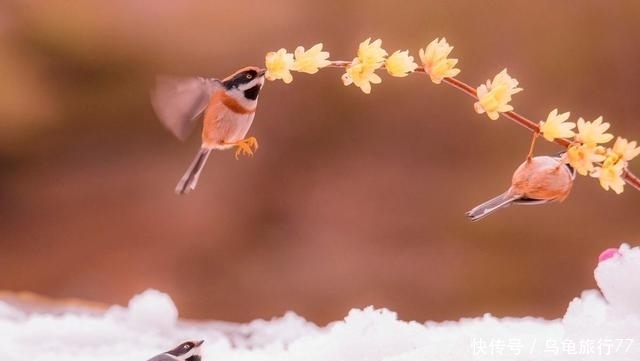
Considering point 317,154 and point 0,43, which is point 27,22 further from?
point 317,154

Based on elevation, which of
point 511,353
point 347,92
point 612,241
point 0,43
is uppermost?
point 0,43

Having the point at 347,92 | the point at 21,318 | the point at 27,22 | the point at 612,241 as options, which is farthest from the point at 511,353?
the point at 27,22

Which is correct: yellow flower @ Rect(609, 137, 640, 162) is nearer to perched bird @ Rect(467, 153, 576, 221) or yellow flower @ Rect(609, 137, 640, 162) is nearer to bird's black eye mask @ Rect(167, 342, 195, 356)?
perched bird @ Rect(467, 153, 576, 221)

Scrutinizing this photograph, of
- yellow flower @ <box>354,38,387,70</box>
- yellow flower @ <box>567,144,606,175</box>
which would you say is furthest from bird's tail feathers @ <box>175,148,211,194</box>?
yellow flower @ <box>567,144,606,175</box>

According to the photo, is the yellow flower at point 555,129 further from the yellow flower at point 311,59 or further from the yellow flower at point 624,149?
the yellow flower at point 311,59

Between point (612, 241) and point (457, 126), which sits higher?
point (457, 126)

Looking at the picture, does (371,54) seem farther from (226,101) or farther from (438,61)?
(226,101)
